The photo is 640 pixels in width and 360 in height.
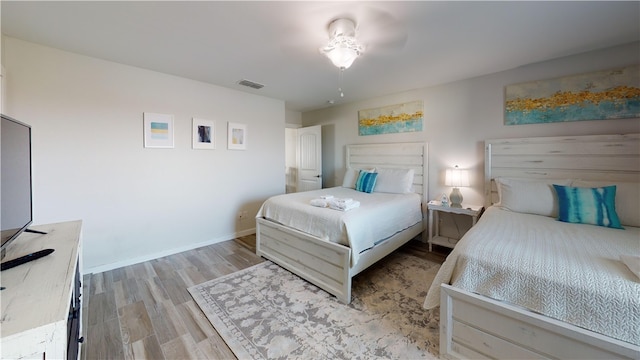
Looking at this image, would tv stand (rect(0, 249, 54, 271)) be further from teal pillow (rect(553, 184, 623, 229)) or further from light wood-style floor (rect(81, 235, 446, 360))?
teal pillow (rect(553, 184, 623, 229))

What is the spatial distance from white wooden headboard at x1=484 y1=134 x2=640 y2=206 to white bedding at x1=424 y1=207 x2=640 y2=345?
0.75 meters

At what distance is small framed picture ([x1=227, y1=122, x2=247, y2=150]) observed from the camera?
3727mm

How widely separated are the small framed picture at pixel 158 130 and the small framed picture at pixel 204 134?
31cm

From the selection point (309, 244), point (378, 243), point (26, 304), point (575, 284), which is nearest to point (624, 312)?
point (575, 284)

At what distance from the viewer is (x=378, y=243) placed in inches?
100.0

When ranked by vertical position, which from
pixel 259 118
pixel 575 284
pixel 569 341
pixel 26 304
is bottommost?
pixel 569 341

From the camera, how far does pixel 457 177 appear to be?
3148mm

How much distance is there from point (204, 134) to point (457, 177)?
356cm

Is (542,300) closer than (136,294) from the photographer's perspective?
Yes

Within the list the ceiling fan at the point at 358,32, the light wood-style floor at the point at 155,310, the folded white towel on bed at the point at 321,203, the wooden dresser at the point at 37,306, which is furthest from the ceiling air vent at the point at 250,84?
the wooden dresser at the point at 37,306

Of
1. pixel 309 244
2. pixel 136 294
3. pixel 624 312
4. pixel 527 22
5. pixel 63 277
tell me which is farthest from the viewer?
pixel 309 244

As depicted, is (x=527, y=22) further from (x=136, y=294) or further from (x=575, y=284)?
(x=136, y=294)

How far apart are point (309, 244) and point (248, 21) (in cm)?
208

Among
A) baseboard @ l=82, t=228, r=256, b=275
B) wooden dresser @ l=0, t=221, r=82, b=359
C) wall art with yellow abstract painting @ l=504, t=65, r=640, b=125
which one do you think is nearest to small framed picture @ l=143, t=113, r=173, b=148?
baseboard @ l=82, t=228, r=256, b=275
